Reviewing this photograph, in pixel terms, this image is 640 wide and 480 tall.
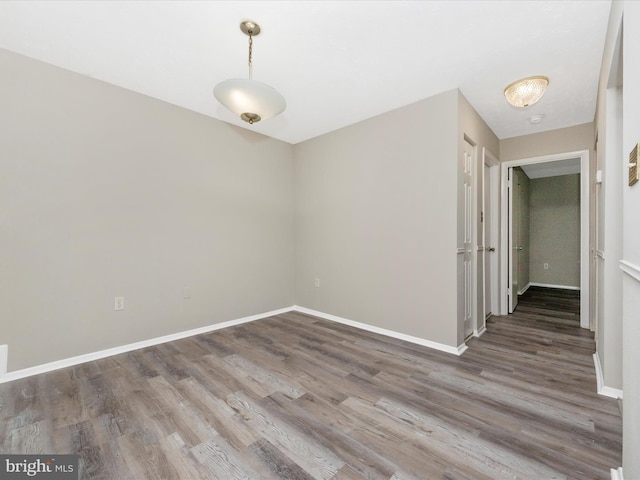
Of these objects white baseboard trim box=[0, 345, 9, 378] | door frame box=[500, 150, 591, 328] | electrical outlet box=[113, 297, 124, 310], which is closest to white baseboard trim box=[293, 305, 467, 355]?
door frame box=[500, 150, 591, 328]

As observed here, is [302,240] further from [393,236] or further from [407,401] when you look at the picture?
[407,401]

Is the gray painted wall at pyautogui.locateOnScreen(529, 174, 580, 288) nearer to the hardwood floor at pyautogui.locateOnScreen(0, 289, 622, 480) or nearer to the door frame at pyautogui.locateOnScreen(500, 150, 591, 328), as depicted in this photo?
the door frame at pyautogui.locateOnScreen(500, 150, 591, 328)

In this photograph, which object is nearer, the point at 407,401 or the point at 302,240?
the point at 407,401

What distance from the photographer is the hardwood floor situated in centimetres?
132

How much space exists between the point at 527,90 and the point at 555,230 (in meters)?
5.14

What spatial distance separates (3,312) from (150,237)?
115 centimetres

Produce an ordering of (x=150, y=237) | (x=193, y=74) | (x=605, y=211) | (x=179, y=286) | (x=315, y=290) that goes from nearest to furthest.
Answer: (x=605, y=211), (x=193, y=74), (x=150, y=237), (x=179, y=286), (x=315, y=290)

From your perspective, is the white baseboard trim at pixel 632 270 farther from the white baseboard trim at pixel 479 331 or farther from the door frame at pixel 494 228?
the door frame at pixel 494 228

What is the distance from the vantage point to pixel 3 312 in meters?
2.08

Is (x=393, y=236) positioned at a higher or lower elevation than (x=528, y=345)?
higher

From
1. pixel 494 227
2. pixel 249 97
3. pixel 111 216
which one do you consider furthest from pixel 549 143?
pixel 111 216

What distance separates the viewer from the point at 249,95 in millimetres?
1812

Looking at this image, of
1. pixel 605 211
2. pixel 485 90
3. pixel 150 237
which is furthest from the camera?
pixel 150 237

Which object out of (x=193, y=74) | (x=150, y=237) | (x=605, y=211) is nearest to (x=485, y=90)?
(x=605, y=211)
